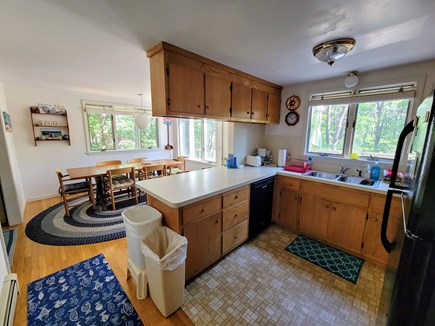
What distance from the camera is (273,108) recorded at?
3.00 m

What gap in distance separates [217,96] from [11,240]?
3290 mm

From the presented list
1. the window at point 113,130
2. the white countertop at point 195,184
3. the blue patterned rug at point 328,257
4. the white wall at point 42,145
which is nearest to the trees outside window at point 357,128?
the white countertop at point 195,184

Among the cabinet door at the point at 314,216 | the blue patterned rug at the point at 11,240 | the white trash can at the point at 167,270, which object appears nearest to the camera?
the white trash can at the point at 167,270

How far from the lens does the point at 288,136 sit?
310cm

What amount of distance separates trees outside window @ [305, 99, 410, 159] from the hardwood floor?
2796mm

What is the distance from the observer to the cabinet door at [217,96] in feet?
6.76

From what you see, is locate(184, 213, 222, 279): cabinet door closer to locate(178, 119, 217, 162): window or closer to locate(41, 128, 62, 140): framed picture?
locate(178, 119, 217, 162): window

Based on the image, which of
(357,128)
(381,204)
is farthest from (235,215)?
(357,128)

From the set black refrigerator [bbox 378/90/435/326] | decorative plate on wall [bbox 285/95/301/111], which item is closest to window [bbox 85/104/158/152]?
decorative plate on wall [bbox 285/95/301/111]

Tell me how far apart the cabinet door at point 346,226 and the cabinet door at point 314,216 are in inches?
2.2

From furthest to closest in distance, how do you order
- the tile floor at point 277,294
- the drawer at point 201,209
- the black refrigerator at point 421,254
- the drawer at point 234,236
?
the drawer at point 234,236, the drawer at point 201,209, the tile floor at point 277,294, the black refrigerator at point 421,254

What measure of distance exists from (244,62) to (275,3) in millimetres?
972

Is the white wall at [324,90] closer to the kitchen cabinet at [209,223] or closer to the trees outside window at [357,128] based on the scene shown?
the trees outside window at [357,128]

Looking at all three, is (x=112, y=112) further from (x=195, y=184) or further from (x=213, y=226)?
(x=213, y=226)
